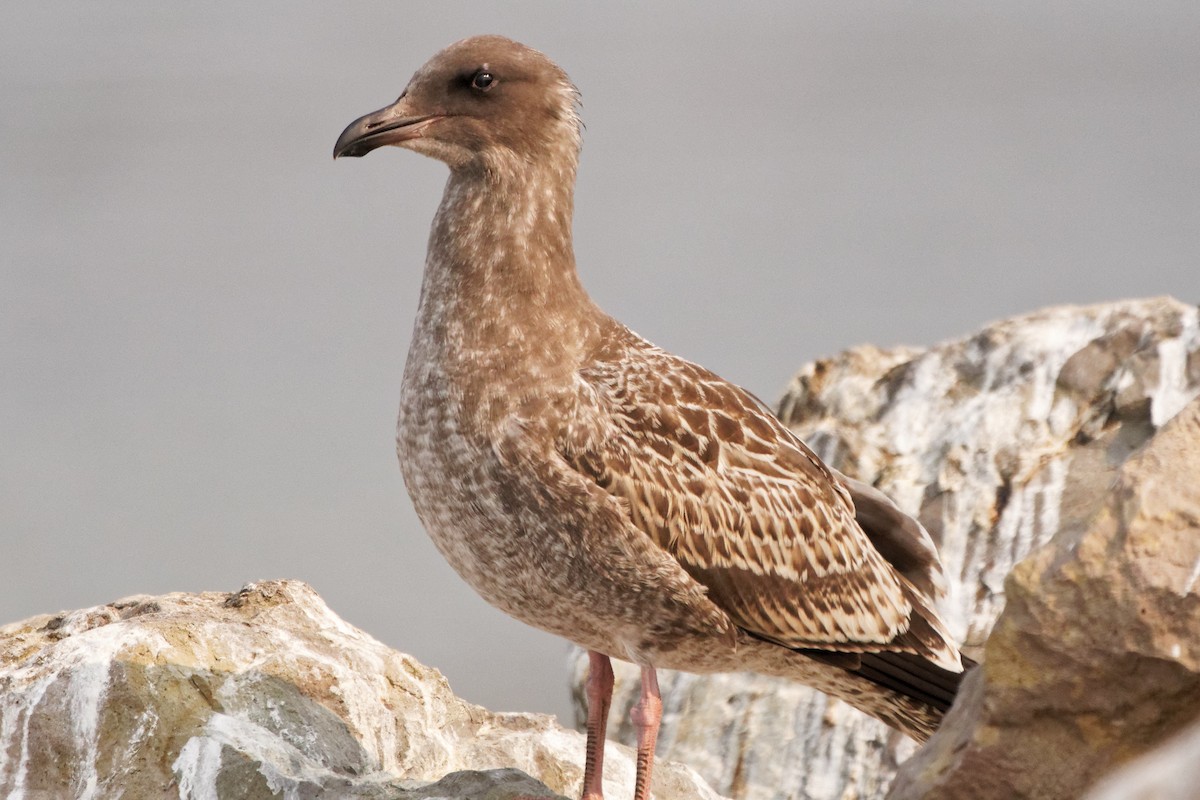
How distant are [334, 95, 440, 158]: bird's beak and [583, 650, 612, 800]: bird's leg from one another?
8.19 ft

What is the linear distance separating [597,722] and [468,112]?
2.69m

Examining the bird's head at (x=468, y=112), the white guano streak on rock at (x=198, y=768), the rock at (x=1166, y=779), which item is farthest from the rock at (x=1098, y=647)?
the bird's head at (x=468, y=112)

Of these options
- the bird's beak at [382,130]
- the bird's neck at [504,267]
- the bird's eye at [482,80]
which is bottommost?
the bird's neck at [504,267]

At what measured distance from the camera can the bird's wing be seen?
21.8 feet

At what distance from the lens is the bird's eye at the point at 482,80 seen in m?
6.91

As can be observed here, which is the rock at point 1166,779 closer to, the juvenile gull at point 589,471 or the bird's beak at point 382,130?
the juvenile gull at point 589,471

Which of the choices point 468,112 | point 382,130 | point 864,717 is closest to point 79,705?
point 382,130

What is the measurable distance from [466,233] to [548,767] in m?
2.48

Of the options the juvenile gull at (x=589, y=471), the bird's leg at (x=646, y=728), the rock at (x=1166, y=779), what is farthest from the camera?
the bird's leg at (x=646, y=728)

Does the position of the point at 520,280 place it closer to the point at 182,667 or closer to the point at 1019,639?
the point at 182,667

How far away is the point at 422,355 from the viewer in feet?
22.4

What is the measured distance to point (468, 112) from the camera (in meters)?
6.93

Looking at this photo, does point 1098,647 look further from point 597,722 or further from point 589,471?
point 597,722

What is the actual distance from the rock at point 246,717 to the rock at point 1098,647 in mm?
2456
